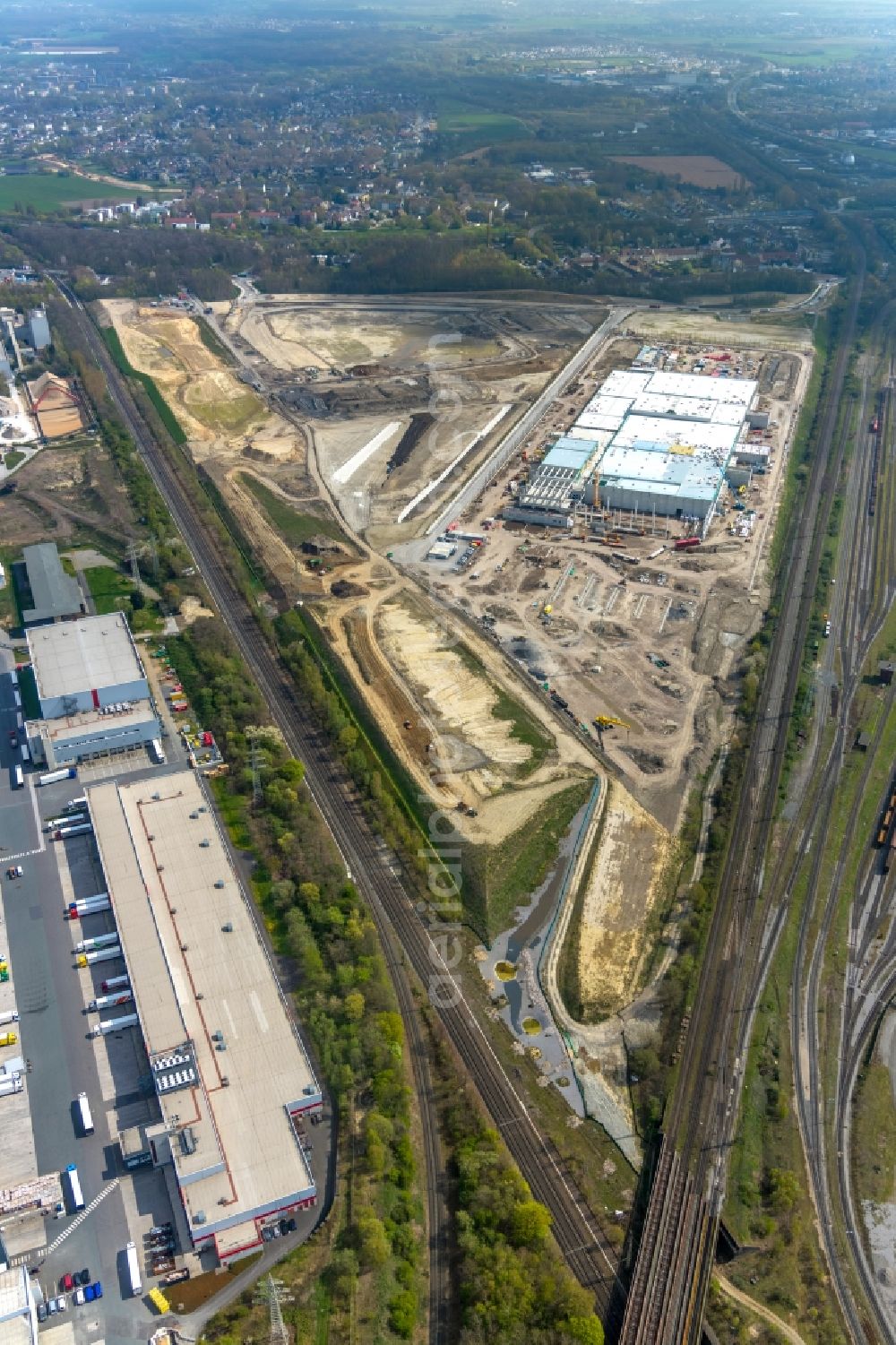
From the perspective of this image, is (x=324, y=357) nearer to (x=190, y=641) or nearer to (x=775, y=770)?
(x=190, y=641)

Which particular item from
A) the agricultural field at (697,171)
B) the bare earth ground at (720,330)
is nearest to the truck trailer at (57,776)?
the bare earth ground at (720,330)

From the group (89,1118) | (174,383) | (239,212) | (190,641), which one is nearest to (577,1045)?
(89,1118)

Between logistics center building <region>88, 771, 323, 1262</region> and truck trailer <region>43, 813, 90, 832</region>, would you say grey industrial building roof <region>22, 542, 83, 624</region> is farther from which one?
logistics center building <region>88, 771, 323, 1262</region>

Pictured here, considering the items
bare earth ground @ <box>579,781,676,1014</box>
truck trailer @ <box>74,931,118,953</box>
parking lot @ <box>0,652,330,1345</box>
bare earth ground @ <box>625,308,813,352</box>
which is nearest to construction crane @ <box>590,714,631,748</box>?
bare earth ground @ <box>579,781,676,1014</box>

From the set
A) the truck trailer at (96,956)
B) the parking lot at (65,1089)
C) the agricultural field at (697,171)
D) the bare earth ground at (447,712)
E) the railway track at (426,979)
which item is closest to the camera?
the parking lot at (65,1089)

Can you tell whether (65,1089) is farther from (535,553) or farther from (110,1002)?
(535,553)

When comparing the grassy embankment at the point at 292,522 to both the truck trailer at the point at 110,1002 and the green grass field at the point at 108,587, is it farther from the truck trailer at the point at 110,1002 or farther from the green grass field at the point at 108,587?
the truck trailer at the point at 110,1002

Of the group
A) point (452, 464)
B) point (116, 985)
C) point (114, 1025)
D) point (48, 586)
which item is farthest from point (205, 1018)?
point (452, 464)
